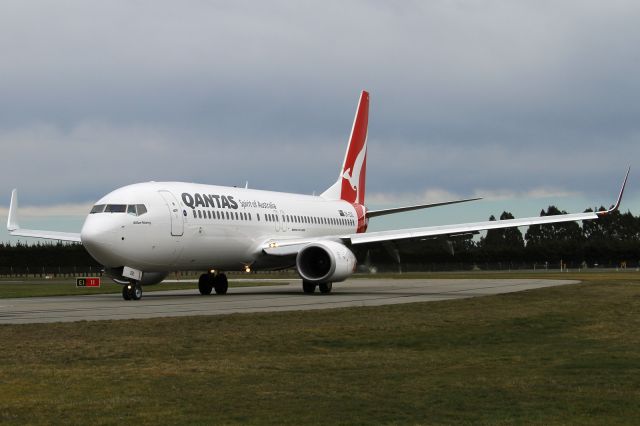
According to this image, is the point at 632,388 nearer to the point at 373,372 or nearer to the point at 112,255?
the point at 373,372

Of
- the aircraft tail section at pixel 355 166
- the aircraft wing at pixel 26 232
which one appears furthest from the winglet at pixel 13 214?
the aircraft tail section at pixel 355 166

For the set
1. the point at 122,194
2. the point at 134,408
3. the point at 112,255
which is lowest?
the point at 134,408

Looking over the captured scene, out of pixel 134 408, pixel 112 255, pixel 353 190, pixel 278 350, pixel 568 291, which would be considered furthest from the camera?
pixel 353 190

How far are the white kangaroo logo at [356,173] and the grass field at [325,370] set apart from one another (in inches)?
1113

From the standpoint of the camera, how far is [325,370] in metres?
13.7

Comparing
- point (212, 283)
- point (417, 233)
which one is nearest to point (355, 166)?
point (417, 233)

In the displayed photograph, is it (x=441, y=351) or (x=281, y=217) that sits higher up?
(x=281, y=217)

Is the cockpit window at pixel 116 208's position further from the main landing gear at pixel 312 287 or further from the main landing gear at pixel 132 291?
the main landing gear at pixel 312 287

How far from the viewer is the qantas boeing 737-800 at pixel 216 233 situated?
31281mm

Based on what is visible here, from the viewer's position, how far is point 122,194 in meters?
32.1

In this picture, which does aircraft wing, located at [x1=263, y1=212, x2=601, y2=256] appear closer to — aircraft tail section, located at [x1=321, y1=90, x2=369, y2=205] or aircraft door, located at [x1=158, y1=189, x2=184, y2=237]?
aircraft door, located at [x1=158, y1=189, x2=184, y2=237]

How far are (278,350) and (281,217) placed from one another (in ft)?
81.4

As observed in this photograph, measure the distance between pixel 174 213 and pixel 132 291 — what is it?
3.22 meters

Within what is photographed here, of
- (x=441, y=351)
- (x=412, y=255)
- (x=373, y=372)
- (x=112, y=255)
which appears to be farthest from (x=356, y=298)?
(x=412, y=255)
